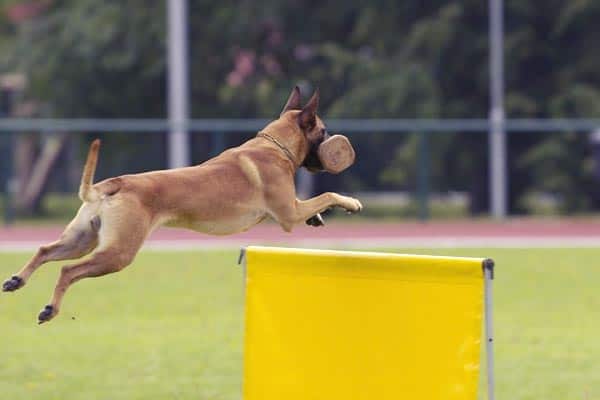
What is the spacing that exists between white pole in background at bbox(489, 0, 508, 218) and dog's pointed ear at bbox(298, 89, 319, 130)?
64.9ft

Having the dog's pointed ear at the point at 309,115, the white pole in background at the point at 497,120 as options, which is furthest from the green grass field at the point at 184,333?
the white pole in background at the point at 497,120

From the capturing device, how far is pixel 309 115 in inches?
294

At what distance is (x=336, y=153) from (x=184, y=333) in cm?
514

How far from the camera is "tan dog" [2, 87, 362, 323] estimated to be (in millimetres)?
6609

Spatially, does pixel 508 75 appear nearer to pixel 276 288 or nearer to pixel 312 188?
pixel 312 188

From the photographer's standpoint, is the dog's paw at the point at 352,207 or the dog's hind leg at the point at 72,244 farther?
the dog's paw at the point at 352,207

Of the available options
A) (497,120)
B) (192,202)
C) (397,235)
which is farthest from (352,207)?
(497,120)

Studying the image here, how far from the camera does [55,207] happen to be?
28.8 meters

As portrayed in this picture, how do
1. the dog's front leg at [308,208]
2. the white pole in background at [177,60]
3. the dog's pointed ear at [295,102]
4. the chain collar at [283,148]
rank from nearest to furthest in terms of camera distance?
the dog's front leg at [308,208], the chain collar at [283,148], the dog's pointed ear at [295,102], the white pole in background at [177,60]

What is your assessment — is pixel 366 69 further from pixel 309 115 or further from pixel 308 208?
pixel 308 208

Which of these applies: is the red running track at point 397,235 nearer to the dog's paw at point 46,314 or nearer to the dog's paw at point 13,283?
the dog's paw at point 13,283

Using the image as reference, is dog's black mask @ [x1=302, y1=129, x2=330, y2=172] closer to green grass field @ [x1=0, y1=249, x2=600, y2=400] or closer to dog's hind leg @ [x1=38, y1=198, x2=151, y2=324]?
dog's hind leg @ [x1=38, y1=198, x2=151, y2=324]

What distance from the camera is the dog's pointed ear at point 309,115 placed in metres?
7.46

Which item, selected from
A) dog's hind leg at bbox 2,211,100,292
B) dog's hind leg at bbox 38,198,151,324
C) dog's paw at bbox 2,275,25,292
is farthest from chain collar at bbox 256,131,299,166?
dog's paw at bbox 2,275,25,292
